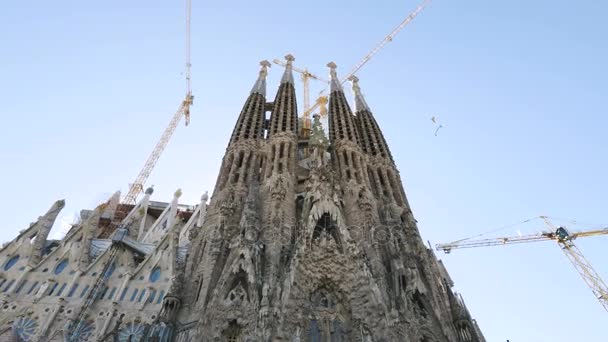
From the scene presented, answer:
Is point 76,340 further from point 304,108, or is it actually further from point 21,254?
point 304,108

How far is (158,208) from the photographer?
40.7 meters

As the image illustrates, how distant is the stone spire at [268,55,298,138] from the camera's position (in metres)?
30.9

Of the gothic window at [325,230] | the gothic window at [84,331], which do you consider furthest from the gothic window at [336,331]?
the gothic window at [84,331]

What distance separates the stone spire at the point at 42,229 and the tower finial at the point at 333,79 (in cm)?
2553

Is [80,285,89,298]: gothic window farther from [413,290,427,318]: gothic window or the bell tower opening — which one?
[413,290,427,318]: gothic window

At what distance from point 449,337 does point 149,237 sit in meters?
24.7

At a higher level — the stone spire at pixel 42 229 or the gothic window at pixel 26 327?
the stone spire at pixel 42 229

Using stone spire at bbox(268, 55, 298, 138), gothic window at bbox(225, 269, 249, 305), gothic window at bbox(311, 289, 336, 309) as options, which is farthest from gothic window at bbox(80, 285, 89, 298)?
stone spire at bbox(268, 55, 298, 138)

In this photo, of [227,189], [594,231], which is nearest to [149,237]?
[227,189]

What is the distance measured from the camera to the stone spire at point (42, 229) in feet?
83.3

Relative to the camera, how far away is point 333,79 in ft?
138

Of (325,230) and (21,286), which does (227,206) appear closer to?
(325,230)

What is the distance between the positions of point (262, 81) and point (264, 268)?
77.7 ft

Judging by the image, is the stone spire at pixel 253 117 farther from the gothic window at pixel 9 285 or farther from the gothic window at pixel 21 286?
the gothic window at pixel 9 285
